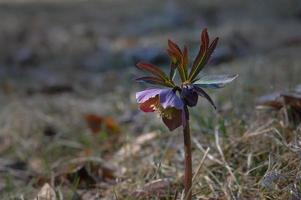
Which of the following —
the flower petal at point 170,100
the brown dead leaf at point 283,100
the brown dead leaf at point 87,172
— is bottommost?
the brown dead leaf at point 87,172

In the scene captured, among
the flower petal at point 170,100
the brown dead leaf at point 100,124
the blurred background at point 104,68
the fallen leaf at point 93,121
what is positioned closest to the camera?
the flower petal at point 170,100

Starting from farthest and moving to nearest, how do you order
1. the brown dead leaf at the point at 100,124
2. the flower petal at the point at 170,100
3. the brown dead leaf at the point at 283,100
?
the brown dead leaf at the point at 100,124, the brown dead leaf at the point at 283,100, the flower petal at the point at 170,100

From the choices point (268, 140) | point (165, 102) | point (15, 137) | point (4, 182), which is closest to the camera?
point (165, 102)

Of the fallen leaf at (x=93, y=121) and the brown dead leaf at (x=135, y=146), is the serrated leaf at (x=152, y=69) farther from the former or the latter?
the fallen leaf at (x=93, y=121)

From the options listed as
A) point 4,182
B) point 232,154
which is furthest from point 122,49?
point 232,154

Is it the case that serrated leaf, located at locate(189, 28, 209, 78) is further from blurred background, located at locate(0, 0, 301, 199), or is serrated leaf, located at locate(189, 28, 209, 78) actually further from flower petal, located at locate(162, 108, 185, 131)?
blurred background, located at locate(0, 0, 301, 199)

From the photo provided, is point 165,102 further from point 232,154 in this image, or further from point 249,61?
point 249,61

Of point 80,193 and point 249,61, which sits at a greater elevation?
point 249,61

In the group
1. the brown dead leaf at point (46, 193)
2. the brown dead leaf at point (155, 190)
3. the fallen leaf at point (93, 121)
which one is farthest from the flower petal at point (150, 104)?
the fallen leaf at point (93, 121)
